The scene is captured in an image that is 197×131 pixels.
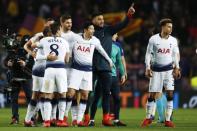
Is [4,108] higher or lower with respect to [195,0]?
lower

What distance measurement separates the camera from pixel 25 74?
2145cm

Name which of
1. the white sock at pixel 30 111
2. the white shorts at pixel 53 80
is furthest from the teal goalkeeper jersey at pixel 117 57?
the white sock at pixel 30 111

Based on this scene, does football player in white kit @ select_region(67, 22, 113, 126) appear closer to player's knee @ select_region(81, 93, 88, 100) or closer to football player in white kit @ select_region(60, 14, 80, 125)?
player's knee @ select_region(81, 93, 88, 100)

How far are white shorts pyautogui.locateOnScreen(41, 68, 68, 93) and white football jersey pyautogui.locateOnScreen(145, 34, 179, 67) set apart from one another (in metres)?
2.31

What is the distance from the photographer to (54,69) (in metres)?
19.7

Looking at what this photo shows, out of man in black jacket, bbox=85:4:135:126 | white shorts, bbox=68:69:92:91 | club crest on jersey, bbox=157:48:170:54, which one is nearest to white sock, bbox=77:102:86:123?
white shorts, bbox=68:69:92:91

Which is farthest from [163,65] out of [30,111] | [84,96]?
[30,111]

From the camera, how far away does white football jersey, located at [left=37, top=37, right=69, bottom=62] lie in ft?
64.7

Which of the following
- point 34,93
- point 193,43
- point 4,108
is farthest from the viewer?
point 193,43

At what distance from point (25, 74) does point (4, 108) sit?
934cm

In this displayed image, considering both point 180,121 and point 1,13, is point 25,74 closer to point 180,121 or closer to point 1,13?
point 180,121

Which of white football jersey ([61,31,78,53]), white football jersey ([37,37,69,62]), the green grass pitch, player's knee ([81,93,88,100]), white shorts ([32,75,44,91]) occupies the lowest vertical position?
the green grass pitch

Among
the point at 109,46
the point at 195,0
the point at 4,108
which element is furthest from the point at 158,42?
the point at 195,0

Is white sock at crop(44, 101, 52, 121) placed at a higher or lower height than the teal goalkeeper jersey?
lower
